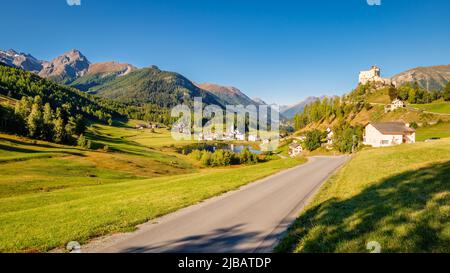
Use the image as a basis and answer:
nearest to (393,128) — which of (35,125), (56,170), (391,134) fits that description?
(391,134)

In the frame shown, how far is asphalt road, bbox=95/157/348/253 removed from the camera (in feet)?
37.0

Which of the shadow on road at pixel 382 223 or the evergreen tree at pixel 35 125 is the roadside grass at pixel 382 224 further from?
the evergreen tree at pixel 35 125

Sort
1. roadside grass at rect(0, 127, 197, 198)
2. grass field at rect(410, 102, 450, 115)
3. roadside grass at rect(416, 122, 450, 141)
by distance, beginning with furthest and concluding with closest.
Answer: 1. grass field at rect(410, 102, 450, 115)
2. roadside grass at rect(416, 122, 450, 141)
3. roadside grass at rect(0, 127, 197, 198)

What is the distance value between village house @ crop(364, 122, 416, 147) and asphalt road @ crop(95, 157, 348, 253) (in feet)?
296

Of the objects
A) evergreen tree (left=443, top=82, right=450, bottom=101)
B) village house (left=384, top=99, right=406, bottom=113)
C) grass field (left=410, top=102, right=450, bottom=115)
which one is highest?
evergreen tree (left=443, top=82, right=450, bottom=101)

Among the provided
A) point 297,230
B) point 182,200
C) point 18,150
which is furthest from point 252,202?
point 18,150

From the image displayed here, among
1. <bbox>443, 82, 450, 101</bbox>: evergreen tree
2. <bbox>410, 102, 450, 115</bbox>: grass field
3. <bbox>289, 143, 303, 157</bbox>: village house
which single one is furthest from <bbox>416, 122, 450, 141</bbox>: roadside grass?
<bbox>289, 143, 303, 157</bbox>: village house

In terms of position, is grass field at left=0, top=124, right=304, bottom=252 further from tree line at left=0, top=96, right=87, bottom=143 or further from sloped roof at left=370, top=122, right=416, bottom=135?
sloped roof at left=370, top=122, right=416, bottom=135

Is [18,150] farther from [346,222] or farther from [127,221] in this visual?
[346,222]

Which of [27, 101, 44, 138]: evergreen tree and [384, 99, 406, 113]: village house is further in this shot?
[384, 99, 406, 113]: village house

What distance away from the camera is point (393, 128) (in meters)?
97.0

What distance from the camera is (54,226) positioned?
15.6 meters

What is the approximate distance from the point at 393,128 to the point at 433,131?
19213 mm
